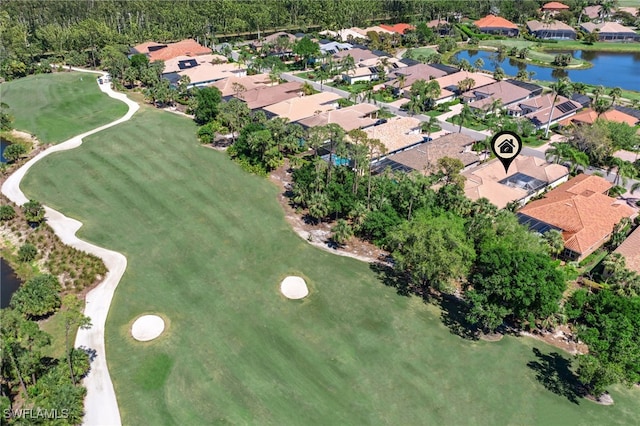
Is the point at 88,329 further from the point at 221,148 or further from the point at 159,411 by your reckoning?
the point at 221,148

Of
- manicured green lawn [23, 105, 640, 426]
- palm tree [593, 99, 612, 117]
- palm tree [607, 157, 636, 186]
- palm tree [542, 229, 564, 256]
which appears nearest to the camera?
manicured green lawn [23, 105, 640, 426]

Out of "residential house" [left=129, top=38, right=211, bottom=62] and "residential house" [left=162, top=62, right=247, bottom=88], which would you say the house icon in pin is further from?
"residential house" [left=129, top=38, right=211, bottom=62]

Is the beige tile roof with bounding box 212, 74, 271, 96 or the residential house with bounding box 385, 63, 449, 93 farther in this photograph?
the residential house with bounding box 385, 63, 449, 93

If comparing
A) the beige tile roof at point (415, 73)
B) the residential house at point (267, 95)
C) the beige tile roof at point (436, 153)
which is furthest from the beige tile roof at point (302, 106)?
the beige tile roof at point (436, 153)

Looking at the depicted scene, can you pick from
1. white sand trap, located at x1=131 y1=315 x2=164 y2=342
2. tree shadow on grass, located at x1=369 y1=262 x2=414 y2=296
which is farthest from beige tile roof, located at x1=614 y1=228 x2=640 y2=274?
white sand trap, located at x1=131 y1=315 x2=164 y2=342

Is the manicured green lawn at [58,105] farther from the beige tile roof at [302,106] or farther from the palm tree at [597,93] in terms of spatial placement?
the palm tree at [597,93]
